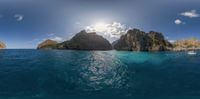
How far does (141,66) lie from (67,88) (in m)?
19.2

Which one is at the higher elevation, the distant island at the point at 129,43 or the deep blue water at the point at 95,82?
the distant island at the point at 129,43

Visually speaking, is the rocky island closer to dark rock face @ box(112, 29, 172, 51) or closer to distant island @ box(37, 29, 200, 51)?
distant island @ box(37, 29, 200, 51)

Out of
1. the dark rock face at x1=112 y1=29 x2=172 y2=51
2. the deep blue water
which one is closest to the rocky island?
the dark rock face at x1=112 y1=29 x2=172 y2=51

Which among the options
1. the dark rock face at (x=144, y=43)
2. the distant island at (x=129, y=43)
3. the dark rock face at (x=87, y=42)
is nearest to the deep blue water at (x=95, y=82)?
the distant island at (x=129, y=43)

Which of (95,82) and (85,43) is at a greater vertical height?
(85,43)

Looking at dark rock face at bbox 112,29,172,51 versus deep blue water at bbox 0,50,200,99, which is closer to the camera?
deep blue water at bbox 0,50,200,99

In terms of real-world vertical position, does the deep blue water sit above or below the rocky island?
below

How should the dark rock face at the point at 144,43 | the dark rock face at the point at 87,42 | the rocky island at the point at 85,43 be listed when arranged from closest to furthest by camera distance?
the dark rock face at the point at 144,43, the rocky island at the point at 85,43, the dark rock face at the point at 87,42

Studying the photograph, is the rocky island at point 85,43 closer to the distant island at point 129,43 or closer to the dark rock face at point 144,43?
the distant island at point 129,43

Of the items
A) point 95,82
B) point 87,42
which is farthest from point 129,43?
point 95,82

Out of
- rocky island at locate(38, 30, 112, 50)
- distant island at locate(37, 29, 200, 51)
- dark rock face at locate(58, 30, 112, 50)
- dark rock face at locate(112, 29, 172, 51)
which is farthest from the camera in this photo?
dark rock face at locate(58, 30, 112, 50)

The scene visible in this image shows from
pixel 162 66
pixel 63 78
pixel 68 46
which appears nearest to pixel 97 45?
pixel 68 46

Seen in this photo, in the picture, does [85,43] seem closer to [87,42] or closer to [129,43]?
[87,42]

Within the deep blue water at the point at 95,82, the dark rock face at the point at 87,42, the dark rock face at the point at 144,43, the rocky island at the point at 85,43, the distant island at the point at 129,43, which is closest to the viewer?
the deep blue water at the point at 95,82
